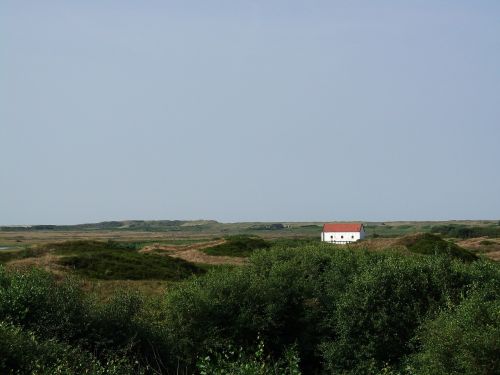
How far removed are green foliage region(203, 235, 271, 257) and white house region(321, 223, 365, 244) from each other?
4478 cm

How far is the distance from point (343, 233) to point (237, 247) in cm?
5324

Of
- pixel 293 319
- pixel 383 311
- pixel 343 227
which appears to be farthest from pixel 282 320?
pixel 343 227

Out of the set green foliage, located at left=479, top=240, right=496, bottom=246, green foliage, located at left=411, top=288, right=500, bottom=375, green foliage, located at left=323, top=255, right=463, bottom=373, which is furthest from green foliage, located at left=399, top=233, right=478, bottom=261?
green foliage, located at left=411, top=288, right=500, bottom=375

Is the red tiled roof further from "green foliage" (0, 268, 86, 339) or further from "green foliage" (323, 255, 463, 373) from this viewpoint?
"green foliage" (0, 268, 86, 339)

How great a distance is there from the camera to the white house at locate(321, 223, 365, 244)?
144m

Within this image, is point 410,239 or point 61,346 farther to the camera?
point 410,239

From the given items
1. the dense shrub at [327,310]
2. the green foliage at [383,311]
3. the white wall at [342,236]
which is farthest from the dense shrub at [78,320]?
the white wall at [342,236]

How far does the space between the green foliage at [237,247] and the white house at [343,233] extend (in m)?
44.8

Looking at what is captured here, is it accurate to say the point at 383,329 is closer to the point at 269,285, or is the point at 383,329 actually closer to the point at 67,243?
the point at 269,285

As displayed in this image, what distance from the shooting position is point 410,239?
90.7 meters

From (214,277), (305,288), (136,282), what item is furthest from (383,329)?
(136,282)

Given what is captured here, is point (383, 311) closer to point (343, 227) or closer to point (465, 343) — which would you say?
point (465, 343)

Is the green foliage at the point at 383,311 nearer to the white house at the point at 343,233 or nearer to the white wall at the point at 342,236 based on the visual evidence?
the white wall at the point at 342,236

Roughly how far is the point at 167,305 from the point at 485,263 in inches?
938
